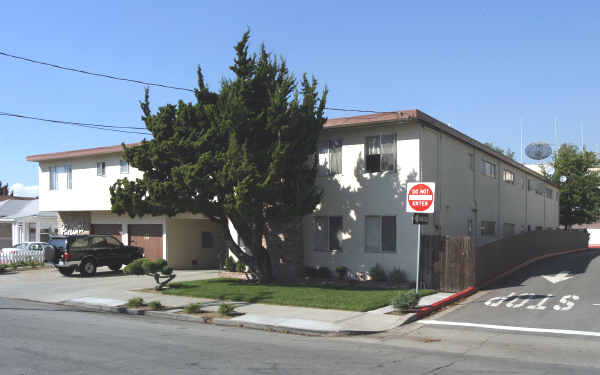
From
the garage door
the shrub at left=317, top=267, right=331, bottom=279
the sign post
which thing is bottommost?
A: the garage door

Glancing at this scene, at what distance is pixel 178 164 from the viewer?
55.2 ft

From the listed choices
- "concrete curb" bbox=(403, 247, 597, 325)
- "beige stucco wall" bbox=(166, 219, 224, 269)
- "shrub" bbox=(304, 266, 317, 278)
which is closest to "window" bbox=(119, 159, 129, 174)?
"beige stucco wall" bbox=(166, 219, 224, 269)

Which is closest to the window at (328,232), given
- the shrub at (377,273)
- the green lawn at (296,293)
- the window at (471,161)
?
the shrub at (377,273)

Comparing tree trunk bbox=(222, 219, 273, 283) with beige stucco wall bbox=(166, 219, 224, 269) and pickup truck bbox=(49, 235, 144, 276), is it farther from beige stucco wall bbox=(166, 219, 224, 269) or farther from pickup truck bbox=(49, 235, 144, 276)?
pickup truck bbox=(49, 235, 144, 276)

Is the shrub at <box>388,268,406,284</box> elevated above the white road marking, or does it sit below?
above

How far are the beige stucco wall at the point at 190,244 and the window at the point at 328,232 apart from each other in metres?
9.07

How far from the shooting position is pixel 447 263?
16500mm

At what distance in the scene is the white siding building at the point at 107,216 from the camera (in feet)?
84.7

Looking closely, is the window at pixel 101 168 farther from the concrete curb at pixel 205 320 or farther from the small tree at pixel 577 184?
the small tree at pixel 577 184

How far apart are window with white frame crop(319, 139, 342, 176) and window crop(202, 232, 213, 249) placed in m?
9.90

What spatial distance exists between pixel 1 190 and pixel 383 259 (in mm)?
64412

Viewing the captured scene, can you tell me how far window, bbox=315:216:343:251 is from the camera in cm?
1914

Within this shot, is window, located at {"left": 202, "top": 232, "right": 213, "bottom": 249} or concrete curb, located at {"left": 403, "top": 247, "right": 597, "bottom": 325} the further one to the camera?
window, located at {"left": 202, "top": 232, "right": 213, "bottom": 249}

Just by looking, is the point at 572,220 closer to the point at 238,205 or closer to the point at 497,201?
the point at 497,201
